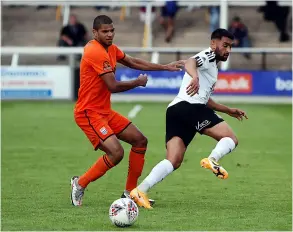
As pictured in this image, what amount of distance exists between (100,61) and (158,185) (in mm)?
2850

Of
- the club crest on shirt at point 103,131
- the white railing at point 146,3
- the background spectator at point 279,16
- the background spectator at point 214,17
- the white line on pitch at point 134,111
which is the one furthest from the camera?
the background spectator at point 214,17

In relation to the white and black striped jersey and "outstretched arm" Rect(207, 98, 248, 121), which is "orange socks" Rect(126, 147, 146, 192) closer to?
the white and black striped jersey

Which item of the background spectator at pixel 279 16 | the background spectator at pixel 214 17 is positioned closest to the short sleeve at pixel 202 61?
the background spectator at pixel 279 16

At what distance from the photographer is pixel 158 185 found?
518 inches

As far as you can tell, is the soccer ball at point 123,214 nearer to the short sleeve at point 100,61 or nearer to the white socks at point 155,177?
the white socks at point 155,177

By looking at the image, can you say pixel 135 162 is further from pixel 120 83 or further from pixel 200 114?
pixel 120 83

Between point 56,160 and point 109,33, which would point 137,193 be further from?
point 56,160

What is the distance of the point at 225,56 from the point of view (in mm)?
11297

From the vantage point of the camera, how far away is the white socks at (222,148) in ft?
35.9

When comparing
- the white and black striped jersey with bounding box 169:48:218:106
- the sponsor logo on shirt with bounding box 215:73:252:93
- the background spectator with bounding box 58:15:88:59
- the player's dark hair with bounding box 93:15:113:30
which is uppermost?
the player's dark hair with bounding box 93:15:113:30

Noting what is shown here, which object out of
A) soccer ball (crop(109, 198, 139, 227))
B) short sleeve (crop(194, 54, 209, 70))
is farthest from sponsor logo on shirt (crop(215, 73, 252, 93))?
soccer ball (crop(109, 198, 139, 227))

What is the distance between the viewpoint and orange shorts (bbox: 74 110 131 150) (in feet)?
36.3

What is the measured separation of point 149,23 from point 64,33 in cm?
405

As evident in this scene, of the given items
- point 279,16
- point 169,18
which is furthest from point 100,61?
point 169,18
